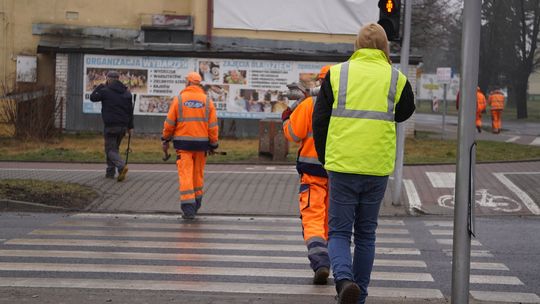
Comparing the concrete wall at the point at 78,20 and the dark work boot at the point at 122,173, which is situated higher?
the concrete wall at the point at 78,20

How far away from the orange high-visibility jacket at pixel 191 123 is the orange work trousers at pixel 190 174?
0.12m

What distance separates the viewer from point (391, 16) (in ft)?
38.6

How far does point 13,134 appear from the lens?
23.0 metres

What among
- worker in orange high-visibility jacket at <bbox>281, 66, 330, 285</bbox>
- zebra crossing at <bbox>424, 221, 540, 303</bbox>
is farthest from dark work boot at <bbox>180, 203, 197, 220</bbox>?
worker in orange high-visibility jacket at <bbox>281, 66, 330, 285</bbox>

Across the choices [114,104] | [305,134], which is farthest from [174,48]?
[305,134]

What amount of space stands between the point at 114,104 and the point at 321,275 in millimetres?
8169

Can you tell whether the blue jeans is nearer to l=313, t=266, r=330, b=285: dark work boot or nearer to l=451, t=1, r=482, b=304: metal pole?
l=451, t=1, r=482, b=304: metal pole

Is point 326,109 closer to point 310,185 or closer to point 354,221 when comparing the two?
point 354,221

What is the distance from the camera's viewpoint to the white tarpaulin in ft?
90.9

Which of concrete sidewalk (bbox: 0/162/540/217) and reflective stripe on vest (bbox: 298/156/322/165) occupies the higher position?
reflective stripe on vest (bbox: 298/156/322/165)

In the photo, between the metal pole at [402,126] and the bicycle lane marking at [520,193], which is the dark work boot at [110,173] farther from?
the bicycle lane marking at [520,193]

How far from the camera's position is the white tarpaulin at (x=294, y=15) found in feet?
90.9

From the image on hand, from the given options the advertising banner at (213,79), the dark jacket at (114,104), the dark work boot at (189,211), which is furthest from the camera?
the advertising banner at (213,79)

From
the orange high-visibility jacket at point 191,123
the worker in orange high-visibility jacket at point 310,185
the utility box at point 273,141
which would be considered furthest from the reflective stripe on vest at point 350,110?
the utility box at point 273,141
